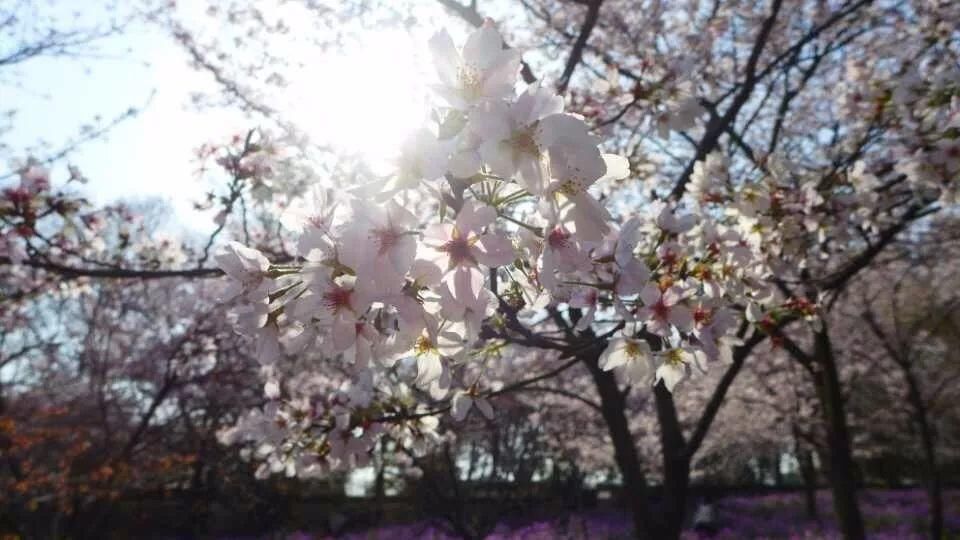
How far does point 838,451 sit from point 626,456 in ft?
8.88

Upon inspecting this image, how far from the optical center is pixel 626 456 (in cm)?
447

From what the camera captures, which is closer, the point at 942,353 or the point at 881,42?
the point at 881,42

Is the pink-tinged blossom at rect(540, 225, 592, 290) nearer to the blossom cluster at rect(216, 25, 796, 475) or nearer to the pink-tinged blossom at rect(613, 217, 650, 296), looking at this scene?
the blossom cluster at rect(216, 25, 796, 475)

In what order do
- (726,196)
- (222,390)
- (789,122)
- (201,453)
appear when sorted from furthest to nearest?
(222,390) → (201,453) → (789,122) → (726,196)

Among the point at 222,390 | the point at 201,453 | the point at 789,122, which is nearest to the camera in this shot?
the point at 789,122

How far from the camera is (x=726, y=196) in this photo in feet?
9.67

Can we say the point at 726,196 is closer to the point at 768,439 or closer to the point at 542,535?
the point at 542,535

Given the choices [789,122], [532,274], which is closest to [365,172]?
[532,274]

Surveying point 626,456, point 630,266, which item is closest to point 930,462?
point 626,456

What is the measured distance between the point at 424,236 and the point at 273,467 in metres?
2.34

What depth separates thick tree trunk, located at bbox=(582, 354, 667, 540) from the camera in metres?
4.34

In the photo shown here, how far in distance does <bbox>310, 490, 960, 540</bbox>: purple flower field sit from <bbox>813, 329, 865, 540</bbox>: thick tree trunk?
5.04m

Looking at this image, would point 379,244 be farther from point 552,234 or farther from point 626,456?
point 626,456

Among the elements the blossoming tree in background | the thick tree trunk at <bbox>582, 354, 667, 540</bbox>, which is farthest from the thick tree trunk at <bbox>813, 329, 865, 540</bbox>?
the thick tree trunk at <bbox>582, 354, 667, 540</bbox>
